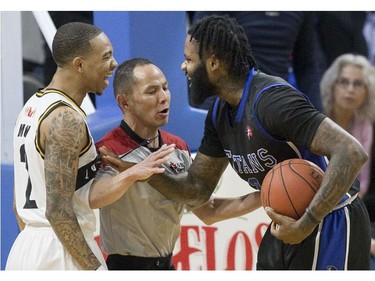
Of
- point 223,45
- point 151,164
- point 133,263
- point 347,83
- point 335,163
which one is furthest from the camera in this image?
point 347,83

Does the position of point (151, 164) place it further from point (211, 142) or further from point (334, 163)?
point (334, 163)

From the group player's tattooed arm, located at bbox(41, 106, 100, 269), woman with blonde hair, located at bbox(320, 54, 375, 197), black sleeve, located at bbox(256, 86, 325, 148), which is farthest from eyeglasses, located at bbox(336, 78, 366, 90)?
player's tattooed arm, located at bbox(41, 106, 100, 269)

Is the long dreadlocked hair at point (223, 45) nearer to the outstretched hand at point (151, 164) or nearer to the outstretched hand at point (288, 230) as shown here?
the outstretched hand at point (151, 164)

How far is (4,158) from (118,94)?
1.58 meters

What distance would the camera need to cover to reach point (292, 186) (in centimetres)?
497

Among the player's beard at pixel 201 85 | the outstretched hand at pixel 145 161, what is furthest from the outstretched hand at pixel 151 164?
the player's beard at pixel 201 85

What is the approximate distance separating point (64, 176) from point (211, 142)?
1.08 m

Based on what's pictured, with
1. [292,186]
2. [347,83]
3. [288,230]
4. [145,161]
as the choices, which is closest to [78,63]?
[145,161]

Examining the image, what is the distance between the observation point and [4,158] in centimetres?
693

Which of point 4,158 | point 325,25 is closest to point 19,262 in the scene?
point 4,158

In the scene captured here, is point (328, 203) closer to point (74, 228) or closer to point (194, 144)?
point (74, 228)

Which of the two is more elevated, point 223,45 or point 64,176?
point 223,45

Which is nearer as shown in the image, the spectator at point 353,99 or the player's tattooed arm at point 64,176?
the player's tattooed arm at point 64,176

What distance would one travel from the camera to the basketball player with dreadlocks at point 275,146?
483 centimetres
